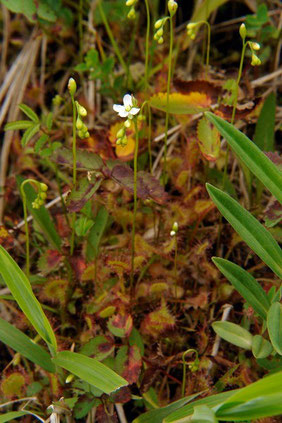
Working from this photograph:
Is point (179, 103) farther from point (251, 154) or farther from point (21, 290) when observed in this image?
point (21, 290)

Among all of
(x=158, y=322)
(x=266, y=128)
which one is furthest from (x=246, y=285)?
(x=266, y=128)

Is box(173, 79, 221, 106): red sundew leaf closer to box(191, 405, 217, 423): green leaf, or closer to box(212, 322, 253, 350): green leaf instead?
box(212, 322, 253, 350): green leaf

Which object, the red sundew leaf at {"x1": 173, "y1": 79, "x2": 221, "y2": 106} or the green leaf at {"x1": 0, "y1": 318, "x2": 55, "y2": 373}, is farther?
the red sundew leaf at {"x1": 173, "y1": 79, "x2": 221, "y2": 106}

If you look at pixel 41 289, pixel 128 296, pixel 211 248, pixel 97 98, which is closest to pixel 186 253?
pixel 211 248

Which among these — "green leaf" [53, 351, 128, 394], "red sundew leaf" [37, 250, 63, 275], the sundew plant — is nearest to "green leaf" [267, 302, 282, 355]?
the sundew plant

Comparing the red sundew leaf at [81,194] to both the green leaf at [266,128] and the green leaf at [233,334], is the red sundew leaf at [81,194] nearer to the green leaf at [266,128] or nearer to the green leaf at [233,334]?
the green leaf at [233,334]
